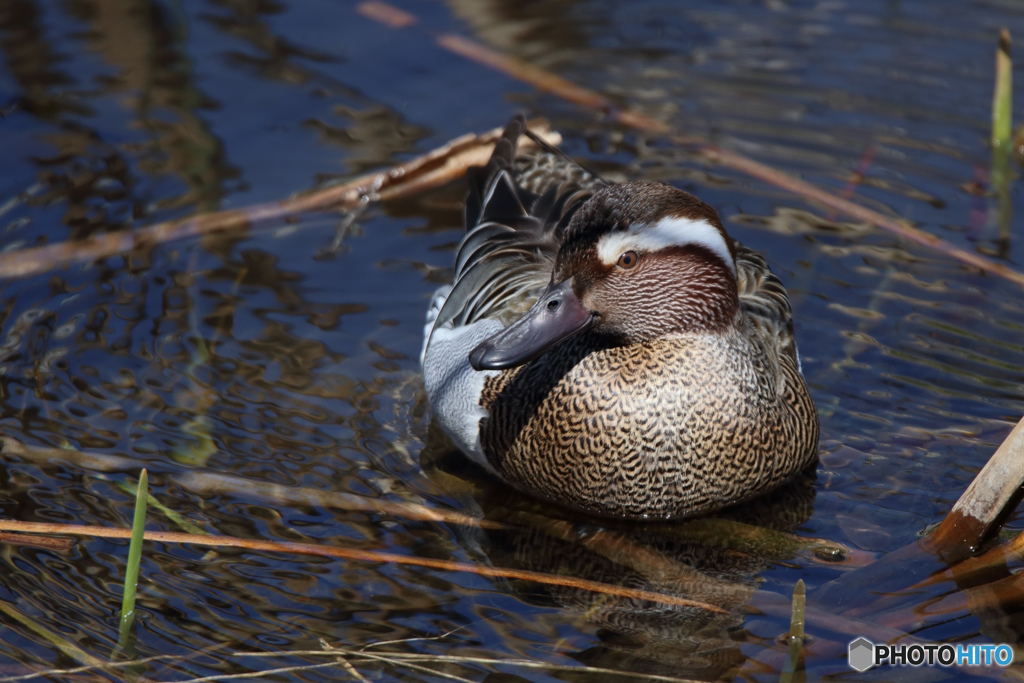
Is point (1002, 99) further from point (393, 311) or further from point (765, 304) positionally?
point (393, 311)

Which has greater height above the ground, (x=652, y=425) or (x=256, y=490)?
(x=652, y=425)

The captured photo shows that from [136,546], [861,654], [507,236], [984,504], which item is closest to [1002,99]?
[507,236]

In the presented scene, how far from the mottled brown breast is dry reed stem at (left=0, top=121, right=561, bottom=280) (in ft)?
8.35

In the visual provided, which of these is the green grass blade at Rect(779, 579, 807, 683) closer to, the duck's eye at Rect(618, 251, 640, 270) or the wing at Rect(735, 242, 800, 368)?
the duck's eye at Rect(618, 251, 640, 270)

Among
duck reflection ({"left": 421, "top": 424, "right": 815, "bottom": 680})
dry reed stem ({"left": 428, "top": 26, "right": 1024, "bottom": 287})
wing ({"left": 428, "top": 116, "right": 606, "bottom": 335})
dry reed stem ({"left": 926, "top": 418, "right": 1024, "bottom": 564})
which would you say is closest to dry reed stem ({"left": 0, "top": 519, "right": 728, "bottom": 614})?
duck reflection ({"left": 421, "top": 424, "right": 815, "bottom": 680})

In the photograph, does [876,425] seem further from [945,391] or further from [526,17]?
[526,17]

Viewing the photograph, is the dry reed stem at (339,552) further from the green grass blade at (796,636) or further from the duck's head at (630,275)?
the duck's head at (630,275)

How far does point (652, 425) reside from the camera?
5.07 m

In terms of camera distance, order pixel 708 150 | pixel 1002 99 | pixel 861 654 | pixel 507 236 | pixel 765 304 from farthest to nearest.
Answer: pixel 708 150
pixel 1002 99
pixel 507 236
pixel 765 304
pixel 861 654

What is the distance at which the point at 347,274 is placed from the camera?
716 centimetres

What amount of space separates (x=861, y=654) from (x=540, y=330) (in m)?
1.80

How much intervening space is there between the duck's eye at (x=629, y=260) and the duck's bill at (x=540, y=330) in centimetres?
23

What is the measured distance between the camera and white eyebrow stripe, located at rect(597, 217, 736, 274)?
4.81 metres

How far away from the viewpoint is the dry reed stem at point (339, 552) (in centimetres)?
493
